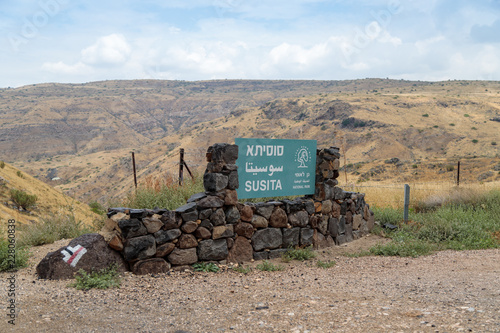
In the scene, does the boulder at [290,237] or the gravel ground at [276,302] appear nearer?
the gravel ground at [276,302]

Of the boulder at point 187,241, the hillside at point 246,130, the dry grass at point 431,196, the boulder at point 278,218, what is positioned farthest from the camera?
the hillside at point 246,130

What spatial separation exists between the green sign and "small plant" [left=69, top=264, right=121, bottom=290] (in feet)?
9.00

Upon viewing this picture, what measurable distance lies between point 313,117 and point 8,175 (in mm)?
46244

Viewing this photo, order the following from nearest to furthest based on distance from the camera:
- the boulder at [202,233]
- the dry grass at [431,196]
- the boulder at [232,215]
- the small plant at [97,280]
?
the small plant at [97,280], the boulder at [202,233], the boulder at [232,215], the dry grass at [431,196]

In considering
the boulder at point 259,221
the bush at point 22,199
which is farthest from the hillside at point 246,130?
the bush at point 22,199

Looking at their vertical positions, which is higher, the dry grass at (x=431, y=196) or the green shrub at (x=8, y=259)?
the dry grass at (x=431, y=196)

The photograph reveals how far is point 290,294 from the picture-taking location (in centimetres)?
555

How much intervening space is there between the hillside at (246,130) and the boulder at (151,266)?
4.35m

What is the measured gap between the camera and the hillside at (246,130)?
41188 mm

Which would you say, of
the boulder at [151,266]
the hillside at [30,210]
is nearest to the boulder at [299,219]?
the boulder at [151,266]

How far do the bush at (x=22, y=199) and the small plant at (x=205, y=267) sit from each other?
1045 cm

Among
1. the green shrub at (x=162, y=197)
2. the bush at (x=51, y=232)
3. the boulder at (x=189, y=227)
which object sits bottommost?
the bush at (x=51, y=232)

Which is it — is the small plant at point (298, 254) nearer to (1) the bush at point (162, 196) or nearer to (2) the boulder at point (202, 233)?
(2) the boulder at point (202, 233)

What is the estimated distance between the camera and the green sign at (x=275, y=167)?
7.83 metres
